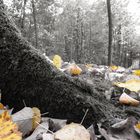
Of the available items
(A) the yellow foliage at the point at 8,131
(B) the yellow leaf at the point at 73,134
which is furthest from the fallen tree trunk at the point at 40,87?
(A) the yellow foliage at the point at 8,131

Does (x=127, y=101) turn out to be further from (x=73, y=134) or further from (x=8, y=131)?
(x=8, y=131)

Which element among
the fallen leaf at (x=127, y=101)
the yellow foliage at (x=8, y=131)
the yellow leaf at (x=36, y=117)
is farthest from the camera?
the fallen leaf at (x=127, y=101)

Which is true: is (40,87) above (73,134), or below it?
above

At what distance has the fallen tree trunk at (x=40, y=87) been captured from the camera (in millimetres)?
1859

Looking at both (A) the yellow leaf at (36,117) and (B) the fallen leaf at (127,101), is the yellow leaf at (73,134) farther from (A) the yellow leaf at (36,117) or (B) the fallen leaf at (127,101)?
(B) the fallen leaf at (127,101)

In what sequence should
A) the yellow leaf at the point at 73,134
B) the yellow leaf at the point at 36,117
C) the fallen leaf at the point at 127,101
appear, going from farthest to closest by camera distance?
the fallen leaf at the point at 127,101 → the yellow leaf at the point at 36,117 → the yellow leaf at the point at 73,134

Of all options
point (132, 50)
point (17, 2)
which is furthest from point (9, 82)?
point (132, 50)

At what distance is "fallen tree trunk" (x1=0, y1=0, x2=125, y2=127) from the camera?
6.10 ft

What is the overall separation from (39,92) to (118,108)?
0.57 metres

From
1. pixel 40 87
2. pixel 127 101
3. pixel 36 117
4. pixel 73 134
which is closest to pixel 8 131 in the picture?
pixel 73 134

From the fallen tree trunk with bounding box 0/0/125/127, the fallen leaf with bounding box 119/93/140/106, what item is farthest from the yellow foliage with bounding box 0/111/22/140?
the fallen leaf with bounding box 119/93/140/106

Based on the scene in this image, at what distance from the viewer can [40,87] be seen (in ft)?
6.23

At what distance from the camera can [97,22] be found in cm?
5425

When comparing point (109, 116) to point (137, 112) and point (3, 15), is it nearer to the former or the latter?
point (137, 112)
